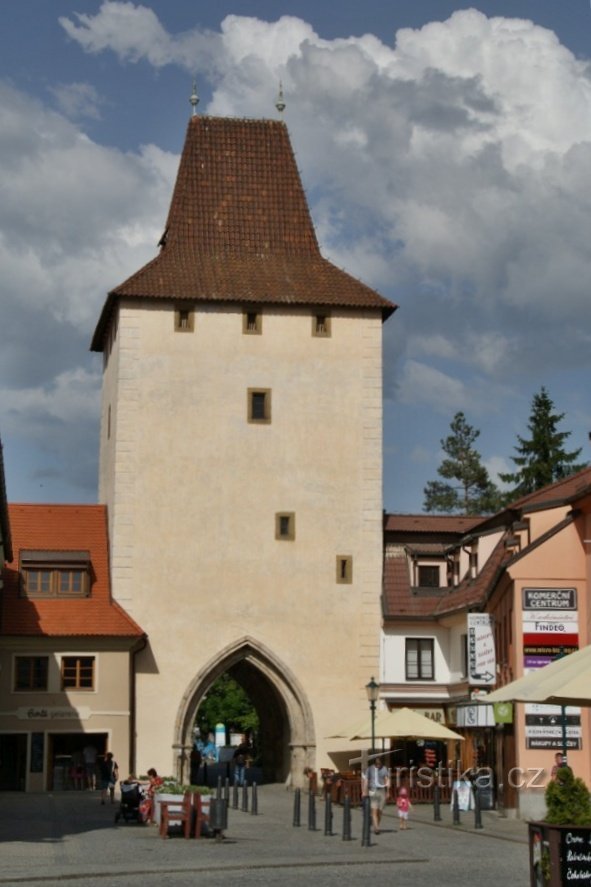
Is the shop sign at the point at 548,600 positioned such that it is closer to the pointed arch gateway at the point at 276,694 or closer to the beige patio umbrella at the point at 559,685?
the pointed arch gateway at the point at 276,694

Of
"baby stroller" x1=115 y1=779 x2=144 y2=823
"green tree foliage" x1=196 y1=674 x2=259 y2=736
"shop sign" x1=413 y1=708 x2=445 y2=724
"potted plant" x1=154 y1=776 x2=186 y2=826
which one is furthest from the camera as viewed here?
"green tree foliage" x1=196 y1=674 x2=259 y2=736

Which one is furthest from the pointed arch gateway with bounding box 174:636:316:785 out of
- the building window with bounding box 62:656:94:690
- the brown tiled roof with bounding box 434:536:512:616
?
the brown tiled roof with bounding box 434:536:512:616

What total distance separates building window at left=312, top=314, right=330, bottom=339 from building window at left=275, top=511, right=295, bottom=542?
230 inches

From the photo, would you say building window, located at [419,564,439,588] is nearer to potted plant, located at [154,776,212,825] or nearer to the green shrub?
potted plant, located at [154,776,212,825]

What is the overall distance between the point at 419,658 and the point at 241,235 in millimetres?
14880

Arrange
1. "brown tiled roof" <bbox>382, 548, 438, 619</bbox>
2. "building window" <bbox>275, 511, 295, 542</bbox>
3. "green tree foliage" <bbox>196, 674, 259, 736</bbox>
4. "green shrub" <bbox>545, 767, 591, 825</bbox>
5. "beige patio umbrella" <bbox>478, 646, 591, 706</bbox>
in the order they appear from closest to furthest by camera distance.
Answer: "green shrub" <bbox>545, 767, 591, 825</bbox> < "beige patio umbrella" <bbox>478, 646, 591, 706</bbox> < "brown tiled roof" <bbox>382, 548, 438, 619</bbox> < "building window" <bbox>275, 511, 295, 542</bbox> < "green tree foliage" <bbox>196, 674, 259, 736</bbox>

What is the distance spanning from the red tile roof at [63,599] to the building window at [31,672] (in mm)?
814

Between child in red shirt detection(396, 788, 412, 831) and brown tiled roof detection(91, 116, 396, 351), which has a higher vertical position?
brown tiled roof detection(91, 116, 396, 351)

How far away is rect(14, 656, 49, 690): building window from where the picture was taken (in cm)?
4597

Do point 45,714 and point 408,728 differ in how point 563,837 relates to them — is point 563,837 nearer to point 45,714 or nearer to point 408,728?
point 408,728

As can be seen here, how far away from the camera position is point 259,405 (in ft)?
163

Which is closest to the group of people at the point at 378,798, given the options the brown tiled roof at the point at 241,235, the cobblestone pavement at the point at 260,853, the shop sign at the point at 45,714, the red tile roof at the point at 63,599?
the cobblestone pavement at the point at 260,853

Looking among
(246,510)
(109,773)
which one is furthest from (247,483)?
(109,773)

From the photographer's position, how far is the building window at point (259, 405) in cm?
4947
